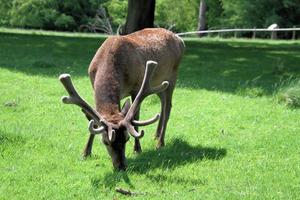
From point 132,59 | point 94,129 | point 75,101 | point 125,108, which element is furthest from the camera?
point 132,59

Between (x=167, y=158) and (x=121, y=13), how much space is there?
47.7 m

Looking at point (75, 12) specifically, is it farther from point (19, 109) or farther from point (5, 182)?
point (5, 182)

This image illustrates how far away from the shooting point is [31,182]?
657 cm

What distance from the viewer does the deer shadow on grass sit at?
267 inches

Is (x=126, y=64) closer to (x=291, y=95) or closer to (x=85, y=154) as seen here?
(x=85, y=154)

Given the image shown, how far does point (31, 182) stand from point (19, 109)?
13.0ft

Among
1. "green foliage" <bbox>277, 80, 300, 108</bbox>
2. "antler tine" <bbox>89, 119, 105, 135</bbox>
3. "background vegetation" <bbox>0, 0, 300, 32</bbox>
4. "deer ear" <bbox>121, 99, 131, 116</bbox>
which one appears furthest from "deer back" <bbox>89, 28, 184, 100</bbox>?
"background vegetation" <bbox>0, 0, 300, 32</bbox>

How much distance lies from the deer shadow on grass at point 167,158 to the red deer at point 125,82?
0.18 metres

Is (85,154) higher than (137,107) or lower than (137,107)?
lower

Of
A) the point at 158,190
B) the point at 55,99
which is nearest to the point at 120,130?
the point at 158,190

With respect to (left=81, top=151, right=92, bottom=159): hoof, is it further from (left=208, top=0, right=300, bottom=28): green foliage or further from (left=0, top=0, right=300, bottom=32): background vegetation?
(left=208, top=0, right=300, bottom=28): green foliage

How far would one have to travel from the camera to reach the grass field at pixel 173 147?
6.53m

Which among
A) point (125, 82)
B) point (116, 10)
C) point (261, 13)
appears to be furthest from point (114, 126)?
point (116, 10)

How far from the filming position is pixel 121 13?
5469 centimetres
